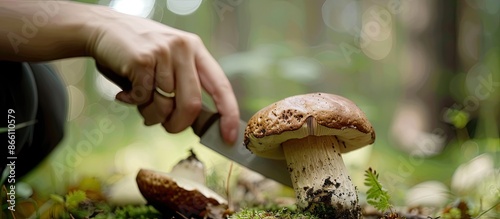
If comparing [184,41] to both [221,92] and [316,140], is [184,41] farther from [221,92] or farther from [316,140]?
[316,140]

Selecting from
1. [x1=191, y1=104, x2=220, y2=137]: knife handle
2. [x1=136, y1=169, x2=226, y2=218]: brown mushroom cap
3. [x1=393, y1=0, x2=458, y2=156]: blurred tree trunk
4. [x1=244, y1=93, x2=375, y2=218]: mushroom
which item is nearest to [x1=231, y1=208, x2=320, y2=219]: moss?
[x1=244, y1=93, x2=375, y2=218]: mushroom

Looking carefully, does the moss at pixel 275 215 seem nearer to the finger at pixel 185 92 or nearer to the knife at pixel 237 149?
the knife at pixel 237 149

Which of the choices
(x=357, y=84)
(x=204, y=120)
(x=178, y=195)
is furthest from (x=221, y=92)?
(x=357, y=84)

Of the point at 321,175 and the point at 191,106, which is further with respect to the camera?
the point at 191,106

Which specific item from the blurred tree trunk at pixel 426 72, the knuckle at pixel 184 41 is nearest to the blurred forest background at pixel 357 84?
the blurred tree trunk at pixel 426 72

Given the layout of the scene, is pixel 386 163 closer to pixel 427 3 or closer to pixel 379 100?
pixel 379 100

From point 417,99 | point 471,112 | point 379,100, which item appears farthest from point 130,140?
point 471,112

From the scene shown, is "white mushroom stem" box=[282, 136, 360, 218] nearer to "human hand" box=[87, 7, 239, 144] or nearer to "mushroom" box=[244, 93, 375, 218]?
"mushroom" box=[244, 93, 375, 218]
